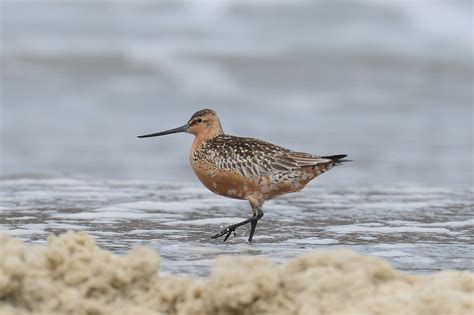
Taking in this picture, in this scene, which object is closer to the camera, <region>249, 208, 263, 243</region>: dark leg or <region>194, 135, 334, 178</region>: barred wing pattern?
<region>249, 208, 263, 243</region>: dark leg

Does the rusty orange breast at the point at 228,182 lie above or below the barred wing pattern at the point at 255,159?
below

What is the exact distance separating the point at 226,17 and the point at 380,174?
10.0 metres

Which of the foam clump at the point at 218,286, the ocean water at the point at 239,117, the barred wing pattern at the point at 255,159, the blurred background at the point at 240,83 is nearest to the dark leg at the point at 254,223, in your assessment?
the ocean water at the point at 239,117

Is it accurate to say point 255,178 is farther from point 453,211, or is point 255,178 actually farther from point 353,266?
point 353,266

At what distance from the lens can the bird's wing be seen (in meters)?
6.18

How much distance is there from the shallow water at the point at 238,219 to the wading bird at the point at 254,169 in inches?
9.6

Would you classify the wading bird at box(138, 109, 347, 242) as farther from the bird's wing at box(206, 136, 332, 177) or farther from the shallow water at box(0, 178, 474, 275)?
the shallow water at box(0, 178, 474, 275)

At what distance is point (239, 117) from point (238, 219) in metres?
5.89

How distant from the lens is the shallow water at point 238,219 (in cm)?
538

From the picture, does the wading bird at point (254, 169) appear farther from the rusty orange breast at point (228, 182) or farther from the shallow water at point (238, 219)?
the shallow water at point (238, 219)

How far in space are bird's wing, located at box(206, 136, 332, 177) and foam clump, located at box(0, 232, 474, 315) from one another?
7.49 ft

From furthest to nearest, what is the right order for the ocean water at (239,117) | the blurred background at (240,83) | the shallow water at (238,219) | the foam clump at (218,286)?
the blurred background at (240,83) < the ocean water at (239,117) < the shallow water at (238,219) < the foam clump at (218,286)

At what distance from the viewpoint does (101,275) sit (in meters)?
3.80

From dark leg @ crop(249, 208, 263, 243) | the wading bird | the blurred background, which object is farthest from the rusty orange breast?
the blurred background
